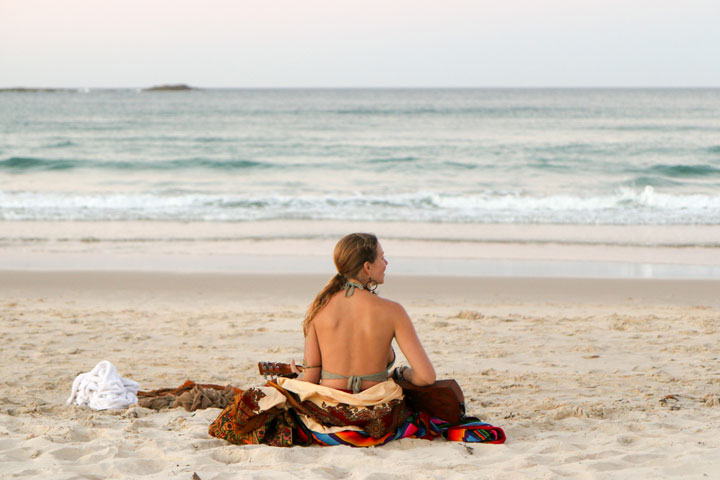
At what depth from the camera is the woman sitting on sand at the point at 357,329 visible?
3.53 metres

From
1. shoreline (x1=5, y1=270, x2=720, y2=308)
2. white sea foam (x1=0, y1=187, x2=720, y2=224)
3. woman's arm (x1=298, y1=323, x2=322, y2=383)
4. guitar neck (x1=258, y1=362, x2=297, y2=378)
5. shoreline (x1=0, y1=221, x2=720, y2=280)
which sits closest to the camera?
woman's arm (x1=298, y1=323, x2=322, y2=383)

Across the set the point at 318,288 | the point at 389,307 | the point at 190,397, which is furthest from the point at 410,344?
the point at 318,288

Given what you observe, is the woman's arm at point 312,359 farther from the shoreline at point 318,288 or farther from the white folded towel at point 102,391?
the shoreline at point 318,288

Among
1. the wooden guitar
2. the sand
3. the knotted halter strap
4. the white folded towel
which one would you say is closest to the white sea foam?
the sand

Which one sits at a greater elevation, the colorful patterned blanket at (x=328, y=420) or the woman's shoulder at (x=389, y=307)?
the woman's shoulder at (x=389, y=307)

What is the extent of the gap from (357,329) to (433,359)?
2196 mm

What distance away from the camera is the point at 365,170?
2266 centimetres

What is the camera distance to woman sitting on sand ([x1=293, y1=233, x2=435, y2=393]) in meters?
3.53

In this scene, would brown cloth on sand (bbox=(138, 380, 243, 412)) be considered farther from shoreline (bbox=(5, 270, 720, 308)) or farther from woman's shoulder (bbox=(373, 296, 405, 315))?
shoreline (bbox=(5, 270, 720, 308))

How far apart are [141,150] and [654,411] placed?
83.3ft

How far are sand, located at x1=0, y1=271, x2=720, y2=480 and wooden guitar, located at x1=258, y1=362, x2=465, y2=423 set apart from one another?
18 cm

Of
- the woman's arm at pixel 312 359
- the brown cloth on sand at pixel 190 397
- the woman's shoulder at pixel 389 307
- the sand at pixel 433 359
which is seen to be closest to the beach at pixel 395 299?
the sand at pixel 433 359

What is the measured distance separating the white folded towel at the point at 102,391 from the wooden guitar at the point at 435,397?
3.99 ft

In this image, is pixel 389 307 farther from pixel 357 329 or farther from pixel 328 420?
pixel 328 420
